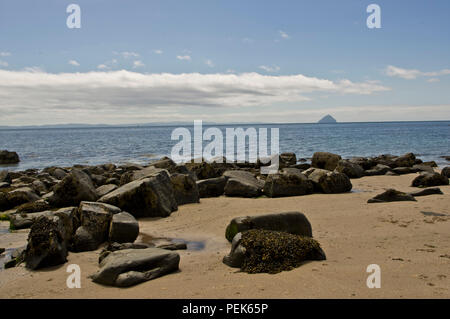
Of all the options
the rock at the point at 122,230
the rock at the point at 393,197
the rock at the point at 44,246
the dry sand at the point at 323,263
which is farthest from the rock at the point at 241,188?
the rock at the point at 44,246

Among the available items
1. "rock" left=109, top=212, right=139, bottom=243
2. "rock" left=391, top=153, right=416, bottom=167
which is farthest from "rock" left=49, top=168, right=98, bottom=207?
"rock" left=391, top=153, right=416, bottom=167

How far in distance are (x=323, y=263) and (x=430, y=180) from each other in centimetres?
1144

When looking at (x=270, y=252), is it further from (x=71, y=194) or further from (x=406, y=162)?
(x=406, y=162)

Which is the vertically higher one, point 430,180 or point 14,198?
point 430,180

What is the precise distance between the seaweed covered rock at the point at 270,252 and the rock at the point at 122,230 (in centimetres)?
264

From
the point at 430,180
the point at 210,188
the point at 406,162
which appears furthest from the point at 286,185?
the point at 406,162

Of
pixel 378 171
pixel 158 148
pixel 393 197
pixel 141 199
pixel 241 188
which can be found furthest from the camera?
pixel 158 148

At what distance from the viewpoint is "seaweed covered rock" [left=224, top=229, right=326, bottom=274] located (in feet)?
19.9

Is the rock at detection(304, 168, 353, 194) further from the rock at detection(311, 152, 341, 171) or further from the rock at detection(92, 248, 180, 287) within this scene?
the rock at detection(92, 248, 180, 287)

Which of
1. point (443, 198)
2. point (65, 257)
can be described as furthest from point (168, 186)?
point (443, 198)

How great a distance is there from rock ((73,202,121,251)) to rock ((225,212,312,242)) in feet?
9.44

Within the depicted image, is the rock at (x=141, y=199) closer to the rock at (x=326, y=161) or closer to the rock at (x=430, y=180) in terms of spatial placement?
the rock at (x=430, y=180)

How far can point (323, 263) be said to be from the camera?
20.6ft
